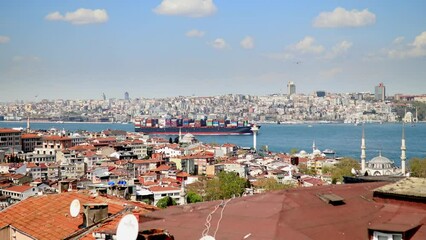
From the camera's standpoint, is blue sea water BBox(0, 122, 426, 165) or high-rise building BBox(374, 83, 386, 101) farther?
high-rise building BBox(374, 83, 386, 101)

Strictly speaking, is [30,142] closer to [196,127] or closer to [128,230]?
[128,230]

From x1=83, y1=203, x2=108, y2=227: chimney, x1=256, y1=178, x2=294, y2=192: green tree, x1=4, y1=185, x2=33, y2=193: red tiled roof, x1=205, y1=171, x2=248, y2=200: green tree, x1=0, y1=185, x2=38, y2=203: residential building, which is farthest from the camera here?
x1=256, y1=178, x2=294, y2=192: green tree

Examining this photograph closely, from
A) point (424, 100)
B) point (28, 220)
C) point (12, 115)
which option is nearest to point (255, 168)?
point (28, 220)

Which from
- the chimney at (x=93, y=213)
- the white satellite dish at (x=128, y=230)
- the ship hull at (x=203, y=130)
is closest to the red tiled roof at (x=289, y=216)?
the white satellite dish at (x=128, y=230)

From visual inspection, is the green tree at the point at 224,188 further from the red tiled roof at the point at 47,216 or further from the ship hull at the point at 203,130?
the ship hull at the point at 203,130

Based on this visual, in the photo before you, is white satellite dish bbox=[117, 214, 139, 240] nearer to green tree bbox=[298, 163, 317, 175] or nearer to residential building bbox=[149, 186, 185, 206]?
residential building bbox=[149, 186, 185, 206]

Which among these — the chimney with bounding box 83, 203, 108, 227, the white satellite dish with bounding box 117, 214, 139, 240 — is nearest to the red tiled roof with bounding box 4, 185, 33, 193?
the chimney with bounding box 83, 203, 108, 227
